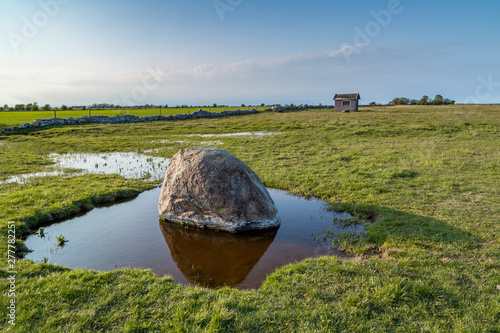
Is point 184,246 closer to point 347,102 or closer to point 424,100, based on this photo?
point 347,102

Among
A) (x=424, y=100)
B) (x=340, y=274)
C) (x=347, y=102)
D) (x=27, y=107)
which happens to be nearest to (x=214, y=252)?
(x=340, y=274)

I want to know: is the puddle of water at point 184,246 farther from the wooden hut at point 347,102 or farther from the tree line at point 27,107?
the tree line at point 27,107

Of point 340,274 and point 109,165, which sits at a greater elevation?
point 109,165

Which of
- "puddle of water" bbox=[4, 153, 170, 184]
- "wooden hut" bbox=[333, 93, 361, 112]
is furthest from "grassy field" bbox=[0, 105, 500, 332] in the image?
"wooden hut" bbox=[333, 93, 361, 112]

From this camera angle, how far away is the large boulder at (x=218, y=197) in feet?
30.1

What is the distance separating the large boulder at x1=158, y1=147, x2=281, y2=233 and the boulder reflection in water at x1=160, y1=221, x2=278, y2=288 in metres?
0.34

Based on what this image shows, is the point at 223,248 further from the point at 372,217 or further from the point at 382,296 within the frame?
the point at 372,217

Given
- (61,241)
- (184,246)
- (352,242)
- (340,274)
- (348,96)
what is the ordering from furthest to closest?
(348,96) → (61,241) → (184,246) → (352,242) → (340,274)

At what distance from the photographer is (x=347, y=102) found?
68.9 meters

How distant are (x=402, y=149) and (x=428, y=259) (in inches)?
666

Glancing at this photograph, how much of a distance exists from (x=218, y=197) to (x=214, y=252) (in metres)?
1.90

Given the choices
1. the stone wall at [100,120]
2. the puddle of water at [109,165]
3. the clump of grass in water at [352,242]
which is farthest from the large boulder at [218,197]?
the stone wall at [100,120]

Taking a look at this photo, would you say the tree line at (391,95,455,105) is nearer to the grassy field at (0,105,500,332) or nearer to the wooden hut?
the wooden hut

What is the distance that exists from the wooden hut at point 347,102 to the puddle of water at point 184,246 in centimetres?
6301
